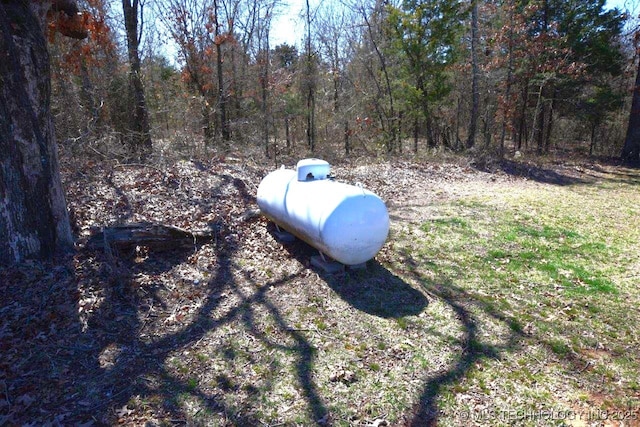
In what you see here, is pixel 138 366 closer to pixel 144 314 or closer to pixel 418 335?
pixel 144 314

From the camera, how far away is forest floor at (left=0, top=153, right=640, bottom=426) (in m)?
3.41

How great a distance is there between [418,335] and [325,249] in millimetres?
1773

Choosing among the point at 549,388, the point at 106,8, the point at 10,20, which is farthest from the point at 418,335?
the point at 106,8

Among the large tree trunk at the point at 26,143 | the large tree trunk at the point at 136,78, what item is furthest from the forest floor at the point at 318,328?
the large tree trunk at the point at 136,78

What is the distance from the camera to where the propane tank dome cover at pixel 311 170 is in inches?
253

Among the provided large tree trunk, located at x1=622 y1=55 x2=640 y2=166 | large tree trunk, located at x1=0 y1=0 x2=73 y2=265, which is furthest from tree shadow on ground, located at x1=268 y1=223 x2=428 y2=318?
large tree trunk, located at x1=622 y1=55 x2=640 y2=166

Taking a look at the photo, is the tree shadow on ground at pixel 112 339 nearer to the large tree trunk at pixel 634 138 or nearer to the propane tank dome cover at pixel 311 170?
the propane tank dome cover at pixel 311 170

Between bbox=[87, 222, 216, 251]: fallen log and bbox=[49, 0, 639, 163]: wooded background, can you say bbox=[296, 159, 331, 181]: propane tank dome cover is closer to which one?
bbox=[87, 222, 216, 251]: fallen log

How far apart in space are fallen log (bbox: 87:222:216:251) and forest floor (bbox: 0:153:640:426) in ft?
0.48

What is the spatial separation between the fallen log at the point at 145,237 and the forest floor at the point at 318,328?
0.48 feet

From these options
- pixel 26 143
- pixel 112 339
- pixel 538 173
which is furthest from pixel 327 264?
pixel 538 173

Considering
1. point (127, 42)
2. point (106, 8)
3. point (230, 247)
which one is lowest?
point (230, 247)

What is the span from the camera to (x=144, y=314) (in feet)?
15.7

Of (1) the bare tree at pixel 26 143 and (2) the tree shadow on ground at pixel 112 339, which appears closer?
(2) the tree shadow on ground at pixel 112 339
